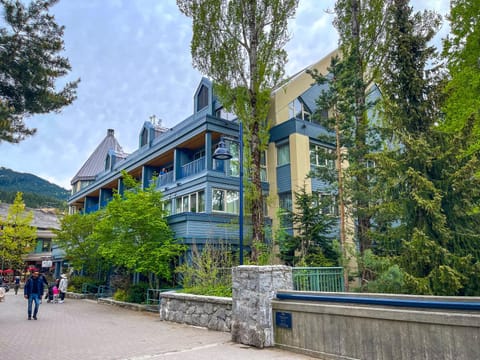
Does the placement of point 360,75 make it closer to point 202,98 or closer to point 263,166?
point 263,166

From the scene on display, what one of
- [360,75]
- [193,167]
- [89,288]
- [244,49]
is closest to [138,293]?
[193,167]

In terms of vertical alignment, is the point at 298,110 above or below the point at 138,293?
above

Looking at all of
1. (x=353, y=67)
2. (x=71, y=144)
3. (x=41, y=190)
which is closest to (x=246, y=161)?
(x=353, y=67)

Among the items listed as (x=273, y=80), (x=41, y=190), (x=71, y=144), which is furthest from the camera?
(x=41, y=190)

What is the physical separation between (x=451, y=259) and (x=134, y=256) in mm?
12152

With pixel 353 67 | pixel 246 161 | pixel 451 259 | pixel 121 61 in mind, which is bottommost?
pixel 451 259

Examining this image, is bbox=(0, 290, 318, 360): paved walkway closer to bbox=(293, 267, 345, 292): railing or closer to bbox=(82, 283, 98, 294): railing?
bbox=(293, 267, 345, 292): railing

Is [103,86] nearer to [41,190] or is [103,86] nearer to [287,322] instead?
[287,322]

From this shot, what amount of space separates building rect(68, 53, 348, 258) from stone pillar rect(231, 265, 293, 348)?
8266 millimetres

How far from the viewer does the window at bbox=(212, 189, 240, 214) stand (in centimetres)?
1933

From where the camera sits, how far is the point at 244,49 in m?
18.0

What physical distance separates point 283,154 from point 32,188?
356 feet

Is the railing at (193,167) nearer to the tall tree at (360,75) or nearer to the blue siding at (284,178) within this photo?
the blue siding at (284,178)

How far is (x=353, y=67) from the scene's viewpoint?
51.9ft
